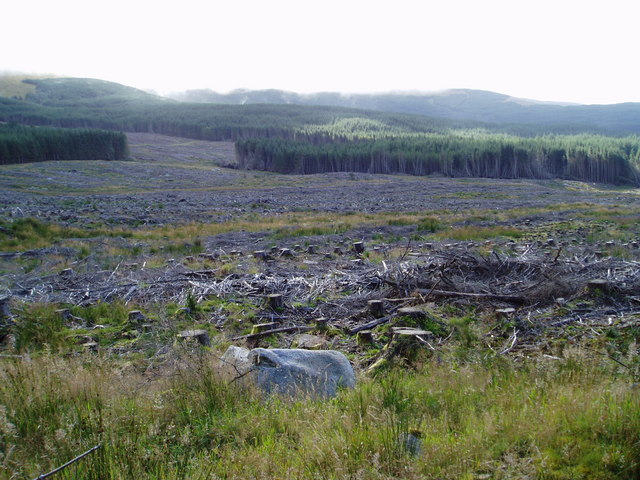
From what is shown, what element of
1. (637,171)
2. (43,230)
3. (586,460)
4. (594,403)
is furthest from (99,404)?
(637,171)

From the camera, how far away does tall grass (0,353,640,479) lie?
287cm

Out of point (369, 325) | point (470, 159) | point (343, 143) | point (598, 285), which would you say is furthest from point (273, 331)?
point (343, 143)

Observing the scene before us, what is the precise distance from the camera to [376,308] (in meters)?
7.23

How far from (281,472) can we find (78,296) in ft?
24.6

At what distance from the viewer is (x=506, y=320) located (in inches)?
247

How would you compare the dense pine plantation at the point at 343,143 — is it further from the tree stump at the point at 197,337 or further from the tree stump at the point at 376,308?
the tree stump at the point at 376,308

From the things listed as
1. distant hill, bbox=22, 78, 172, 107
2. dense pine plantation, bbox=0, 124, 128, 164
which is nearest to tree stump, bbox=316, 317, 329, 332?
dense pine plantation, bbox=0, 124, 128, 164

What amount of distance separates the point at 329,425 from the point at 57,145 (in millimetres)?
85379

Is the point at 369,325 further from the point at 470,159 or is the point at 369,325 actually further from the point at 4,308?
the point at 470,159

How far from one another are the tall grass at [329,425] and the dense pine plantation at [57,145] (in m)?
75.8

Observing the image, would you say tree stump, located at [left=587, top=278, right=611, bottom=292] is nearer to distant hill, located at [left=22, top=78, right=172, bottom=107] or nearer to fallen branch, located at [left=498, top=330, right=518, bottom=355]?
fallen branch, located at [left=498, top=330, right=518, bottom=355]

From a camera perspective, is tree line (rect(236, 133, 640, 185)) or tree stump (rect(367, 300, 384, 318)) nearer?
tree stump (rect(367, 300, 384, 318))

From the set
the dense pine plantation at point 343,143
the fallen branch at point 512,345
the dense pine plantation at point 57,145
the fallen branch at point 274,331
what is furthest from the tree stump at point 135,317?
the dense pine plantation at point 343,143

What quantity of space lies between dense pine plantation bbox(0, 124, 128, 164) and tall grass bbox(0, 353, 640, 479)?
7582cm
